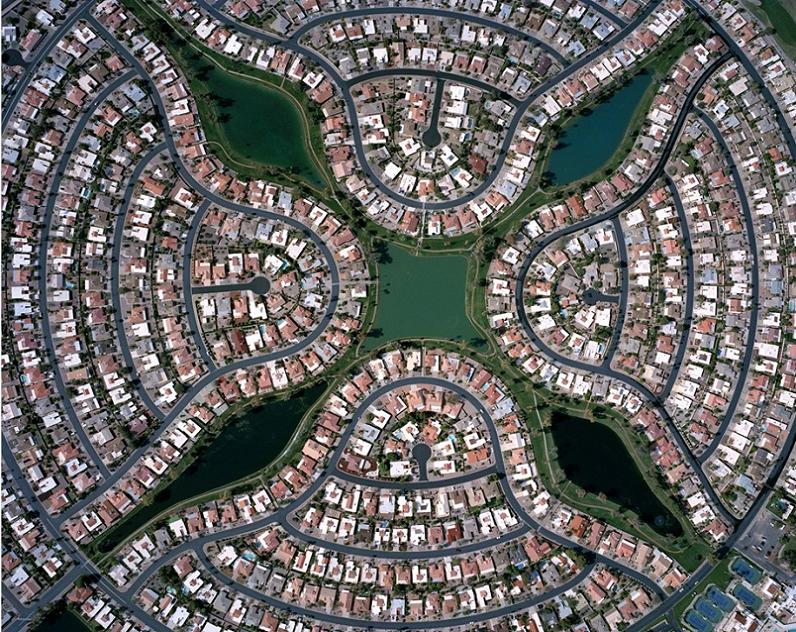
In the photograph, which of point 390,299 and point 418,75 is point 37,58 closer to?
point 418,75

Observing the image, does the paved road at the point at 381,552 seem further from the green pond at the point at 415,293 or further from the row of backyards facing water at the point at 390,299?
the green pond at the point at 415,293

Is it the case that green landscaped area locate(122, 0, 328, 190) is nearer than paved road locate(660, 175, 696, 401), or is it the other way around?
green landscaped area locate(122, 0, 328, 190)

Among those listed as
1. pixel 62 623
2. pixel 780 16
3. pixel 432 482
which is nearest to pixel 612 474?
pixel 432 482

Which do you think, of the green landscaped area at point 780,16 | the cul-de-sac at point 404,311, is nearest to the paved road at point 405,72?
the cul-de-sac at point 404,311

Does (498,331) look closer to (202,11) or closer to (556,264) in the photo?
(556,264)

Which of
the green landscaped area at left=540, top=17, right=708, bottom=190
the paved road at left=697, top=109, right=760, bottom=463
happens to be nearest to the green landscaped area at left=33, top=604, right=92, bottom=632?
the green landscaped area at left=540, top=17, right=708, bottom=190

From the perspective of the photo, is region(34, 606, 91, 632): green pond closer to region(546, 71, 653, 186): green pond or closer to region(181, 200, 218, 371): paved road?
region(181, 200, 218, 371): paved road
